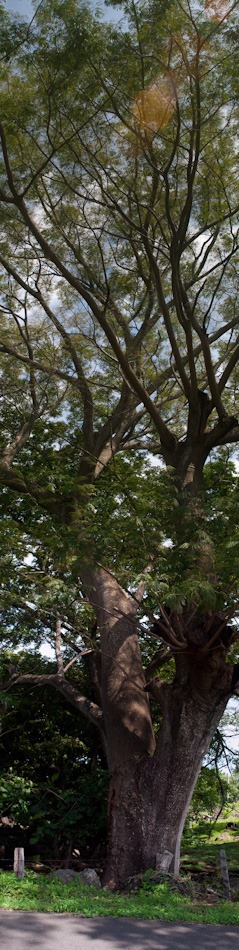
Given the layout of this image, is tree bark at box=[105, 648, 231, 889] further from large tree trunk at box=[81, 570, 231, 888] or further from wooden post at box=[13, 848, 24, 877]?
wooden post at box=[13, 848, 24, 877]

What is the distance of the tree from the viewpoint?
7742mm

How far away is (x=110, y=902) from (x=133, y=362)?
652 cm

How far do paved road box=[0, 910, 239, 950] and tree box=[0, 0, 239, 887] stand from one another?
2222 mm

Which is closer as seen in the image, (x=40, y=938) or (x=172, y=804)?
(x=40, y=938)

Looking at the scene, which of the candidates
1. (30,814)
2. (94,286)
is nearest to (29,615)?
(30,814)

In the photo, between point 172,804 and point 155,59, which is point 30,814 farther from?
point 155,59

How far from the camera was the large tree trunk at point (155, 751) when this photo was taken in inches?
304

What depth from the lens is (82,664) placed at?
1213 cm

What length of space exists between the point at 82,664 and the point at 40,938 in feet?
24.6

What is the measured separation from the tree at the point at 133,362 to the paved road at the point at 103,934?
2222mm

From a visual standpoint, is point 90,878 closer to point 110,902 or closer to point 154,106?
point 110,902

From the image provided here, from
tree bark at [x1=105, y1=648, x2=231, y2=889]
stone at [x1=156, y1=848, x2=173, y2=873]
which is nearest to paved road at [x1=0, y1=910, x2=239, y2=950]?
stone at [x1=156, y1=848, x2=173, y2=873]

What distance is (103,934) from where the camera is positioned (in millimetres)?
5016

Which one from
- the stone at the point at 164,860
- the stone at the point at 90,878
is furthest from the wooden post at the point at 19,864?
the stone at the point at 164,860
